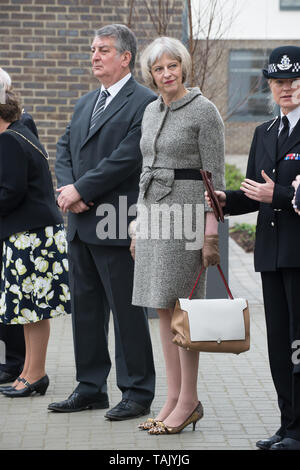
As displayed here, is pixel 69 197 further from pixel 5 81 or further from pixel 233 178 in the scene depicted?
pixel 233 178

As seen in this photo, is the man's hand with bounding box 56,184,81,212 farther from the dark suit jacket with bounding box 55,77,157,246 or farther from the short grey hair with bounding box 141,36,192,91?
the short grey hair with bounding box 141,36,192,91

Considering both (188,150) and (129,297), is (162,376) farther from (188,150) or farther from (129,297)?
(188,150)

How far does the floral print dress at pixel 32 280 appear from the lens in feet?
19.4

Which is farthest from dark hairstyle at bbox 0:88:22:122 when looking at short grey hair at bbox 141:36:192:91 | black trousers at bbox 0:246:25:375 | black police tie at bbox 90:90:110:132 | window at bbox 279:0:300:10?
window at bbox 279:0:300:10

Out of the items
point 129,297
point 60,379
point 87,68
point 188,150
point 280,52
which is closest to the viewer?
point 280,52

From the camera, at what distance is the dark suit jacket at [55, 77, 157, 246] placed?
17.7 feet

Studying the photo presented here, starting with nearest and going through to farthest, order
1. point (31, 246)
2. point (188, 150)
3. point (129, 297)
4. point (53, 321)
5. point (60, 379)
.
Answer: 1. point (188, 150)
2. point (129, 297)
3. point (31, 246)
4. point (60, 379)
5. point (53, 321)

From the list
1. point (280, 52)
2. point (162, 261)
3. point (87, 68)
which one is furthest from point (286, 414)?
point (87, 68)

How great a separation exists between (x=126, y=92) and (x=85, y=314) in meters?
1.33

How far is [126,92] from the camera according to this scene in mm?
5559

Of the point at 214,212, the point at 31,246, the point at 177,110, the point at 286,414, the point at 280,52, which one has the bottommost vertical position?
the point at 286,414

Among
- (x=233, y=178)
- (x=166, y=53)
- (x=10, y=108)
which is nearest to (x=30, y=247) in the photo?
(x=10, y=108)

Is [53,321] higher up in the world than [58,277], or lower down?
lower down

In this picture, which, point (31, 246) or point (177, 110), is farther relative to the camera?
point (31, 246)
